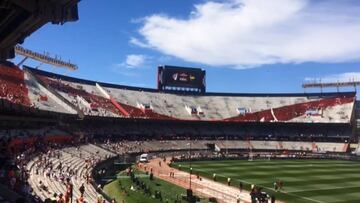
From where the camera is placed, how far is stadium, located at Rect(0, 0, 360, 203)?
107ft

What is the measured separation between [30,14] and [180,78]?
9687cm

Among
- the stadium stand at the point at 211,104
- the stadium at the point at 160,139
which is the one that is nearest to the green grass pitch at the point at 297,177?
the stadium at the point at 160,139

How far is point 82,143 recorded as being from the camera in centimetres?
6912

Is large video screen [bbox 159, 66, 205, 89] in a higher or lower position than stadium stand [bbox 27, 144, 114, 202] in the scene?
higher

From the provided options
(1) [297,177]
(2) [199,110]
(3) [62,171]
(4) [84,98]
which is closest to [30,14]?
(3) [62,171]

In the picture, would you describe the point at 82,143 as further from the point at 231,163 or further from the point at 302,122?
the point at 302,122

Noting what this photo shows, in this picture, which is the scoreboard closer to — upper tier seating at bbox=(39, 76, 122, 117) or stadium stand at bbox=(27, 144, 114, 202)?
upper tier seating at bbox=(39, 76, 122, 117)

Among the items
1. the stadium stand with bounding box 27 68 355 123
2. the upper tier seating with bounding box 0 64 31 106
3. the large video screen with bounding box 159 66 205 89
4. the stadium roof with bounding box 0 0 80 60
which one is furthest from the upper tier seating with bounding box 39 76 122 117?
the stadium roof with bounding box 0 0 80 60

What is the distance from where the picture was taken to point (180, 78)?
115 metres

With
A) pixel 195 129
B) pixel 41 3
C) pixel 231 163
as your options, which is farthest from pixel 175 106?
pixel 41 3

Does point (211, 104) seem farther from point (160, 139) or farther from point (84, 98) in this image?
Result: point (84, 98)

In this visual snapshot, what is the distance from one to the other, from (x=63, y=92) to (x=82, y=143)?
20444mm

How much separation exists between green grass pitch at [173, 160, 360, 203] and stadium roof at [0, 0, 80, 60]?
29.7 metres

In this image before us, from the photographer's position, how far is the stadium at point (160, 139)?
3269cm
